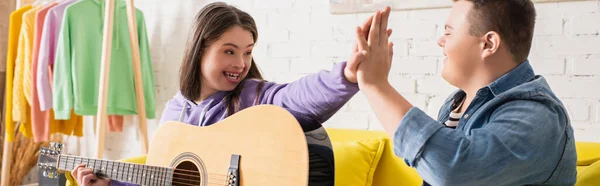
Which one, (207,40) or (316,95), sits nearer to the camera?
(316,95)

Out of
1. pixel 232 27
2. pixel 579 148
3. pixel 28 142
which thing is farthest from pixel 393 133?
pixel 28 142

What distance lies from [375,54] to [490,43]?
0.70ft

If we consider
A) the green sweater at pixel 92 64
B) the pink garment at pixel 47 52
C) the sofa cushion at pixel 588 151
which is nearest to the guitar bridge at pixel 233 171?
the sofa cushion at pixel 588 151

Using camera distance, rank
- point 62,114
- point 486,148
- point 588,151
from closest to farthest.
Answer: point 486,148 < point 588,151 < point 62,114

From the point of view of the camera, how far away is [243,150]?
4.86 ft

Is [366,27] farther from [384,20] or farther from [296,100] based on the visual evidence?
[296,100]

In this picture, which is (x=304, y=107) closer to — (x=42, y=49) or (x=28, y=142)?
(x=42, y=49)

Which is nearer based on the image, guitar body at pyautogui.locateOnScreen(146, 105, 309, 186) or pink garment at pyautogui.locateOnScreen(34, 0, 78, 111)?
guitar body at pyautogui.locateOnScreen(146, 105, 309, 186)

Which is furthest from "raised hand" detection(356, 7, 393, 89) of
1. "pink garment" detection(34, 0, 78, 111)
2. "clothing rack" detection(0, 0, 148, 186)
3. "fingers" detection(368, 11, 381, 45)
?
"pink garment" detection(34, 0, 78, 111)

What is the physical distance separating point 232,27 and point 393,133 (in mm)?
736

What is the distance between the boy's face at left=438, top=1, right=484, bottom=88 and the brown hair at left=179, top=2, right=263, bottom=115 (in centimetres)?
59

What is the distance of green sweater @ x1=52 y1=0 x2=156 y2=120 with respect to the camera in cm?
312

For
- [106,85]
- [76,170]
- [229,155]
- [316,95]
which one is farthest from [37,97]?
[316,95]

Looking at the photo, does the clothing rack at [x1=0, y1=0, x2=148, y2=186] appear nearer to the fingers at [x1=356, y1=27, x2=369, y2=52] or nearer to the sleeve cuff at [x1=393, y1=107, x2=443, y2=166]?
the fingers at [x1=356, y1=27, x2=369, y2=52]
